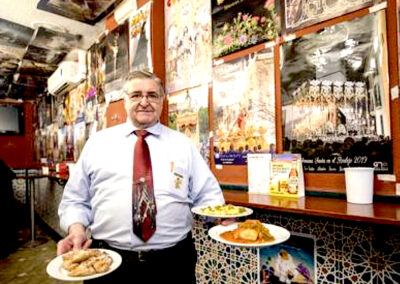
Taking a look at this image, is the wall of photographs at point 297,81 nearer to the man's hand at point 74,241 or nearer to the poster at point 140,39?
the poster at point 140,39

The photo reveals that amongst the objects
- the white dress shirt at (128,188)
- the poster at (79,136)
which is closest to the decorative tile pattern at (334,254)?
the white dress shirt at (128,188)

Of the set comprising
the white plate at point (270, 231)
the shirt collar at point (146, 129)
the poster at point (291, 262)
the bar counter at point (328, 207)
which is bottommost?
the poster at point (291, 262)

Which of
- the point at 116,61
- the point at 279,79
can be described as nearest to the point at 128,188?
the point at 279,79

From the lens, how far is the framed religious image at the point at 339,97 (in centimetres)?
143

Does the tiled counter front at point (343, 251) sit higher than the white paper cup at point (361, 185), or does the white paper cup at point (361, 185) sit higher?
the white paper cup at point (361, 185)

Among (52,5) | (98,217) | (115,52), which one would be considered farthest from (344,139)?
(52,5)

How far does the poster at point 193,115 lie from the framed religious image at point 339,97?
71 centimetres

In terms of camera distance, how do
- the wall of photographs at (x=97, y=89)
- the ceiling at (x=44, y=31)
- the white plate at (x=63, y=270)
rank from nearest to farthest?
the white plate at (x=63, y=270), the wall of photographs at (x=97, y=89), the ceiling at (x=44, y=31)

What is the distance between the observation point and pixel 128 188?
1601mm

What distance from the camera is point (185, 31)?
2533mm

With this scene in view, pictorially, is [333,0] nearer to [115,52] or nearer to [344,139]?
[344,139]

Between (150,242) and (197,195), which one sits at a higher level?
(197,195)

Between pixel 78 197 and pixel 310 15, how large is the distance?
5.60 feet

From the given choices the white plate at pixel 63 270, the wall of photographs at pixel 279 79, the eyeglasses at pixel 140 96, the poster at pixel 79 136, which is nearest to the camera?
the white plate at pixel 63 270
